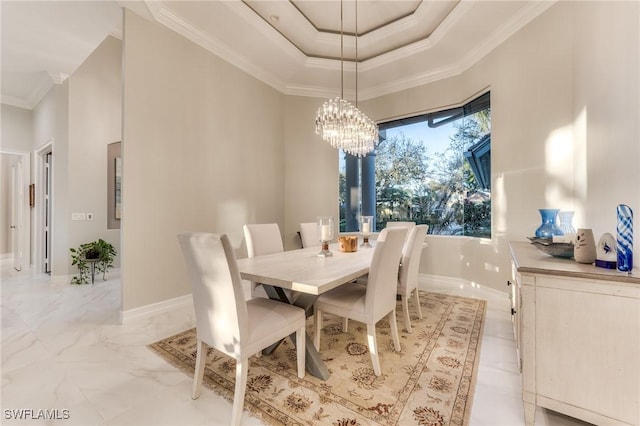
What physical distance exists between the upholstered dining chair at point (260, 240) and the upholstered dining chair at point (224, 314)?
2.71 ft

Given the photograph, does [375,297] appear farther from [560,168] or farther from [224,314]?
[560,168]

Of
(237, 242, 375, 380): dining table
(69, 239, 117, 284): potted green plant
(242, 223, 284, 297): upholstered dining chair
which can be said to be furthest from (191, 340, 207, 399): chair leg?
(69, 239, 117, 284): potted green plant

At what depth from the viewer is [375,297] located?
178 cm

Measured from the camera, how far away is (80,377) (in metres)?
1.77

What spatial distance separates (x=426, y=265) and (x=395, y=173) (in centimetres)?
156

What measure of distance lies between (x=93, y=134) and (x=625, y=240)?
5.86m

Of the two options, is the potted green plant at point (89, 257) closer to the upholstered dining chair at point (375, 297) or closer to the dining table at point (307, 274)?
the dining table at point (307, 274)

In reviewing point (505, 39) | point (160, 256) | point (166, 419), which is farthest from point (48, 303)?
point (505, 39)

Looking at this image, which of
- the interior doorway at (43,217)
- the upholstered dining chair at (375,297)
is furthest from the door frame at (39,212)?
the upholstered dining chair at (375,297)

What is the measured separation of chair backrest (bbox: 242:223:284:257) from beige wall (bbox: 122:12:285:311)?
1.04 meters

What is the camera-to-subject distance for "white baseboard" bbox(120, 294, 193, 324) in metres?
2.59

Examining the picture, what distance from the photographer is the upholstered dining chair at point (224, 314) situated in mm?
1324

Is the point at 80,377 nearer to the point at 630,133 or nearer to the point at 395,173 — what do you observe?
the point at 630,133

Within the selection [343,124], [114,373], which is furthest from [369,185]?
[114,373]
